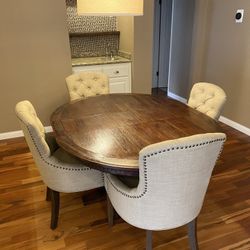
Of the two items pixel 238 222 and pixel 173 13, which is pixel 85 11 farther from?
pixel 173 13

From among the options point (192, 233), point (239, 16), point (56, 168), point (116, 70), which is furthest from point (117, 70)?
point (192, 233)

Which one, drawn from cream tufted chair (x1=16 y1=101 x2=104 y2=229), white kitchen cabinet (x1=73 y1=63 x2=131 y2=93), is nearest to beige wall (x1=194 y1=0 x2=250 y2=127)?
white kitchen cabinet (x1=73 y1=63 x2=131 y2=93)

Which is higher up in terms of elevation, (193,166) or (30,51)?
(30,51)

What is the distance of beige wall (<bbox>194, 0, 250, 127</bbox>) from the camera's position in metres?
3.26

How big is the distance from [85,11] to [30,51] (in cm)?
144

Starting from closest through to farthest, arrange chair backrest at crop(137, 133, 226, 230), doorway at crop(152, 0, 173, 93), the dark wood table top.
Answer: chair backrest at crop(137, 133, 226, 230) < the dark wood table top < doorway at crop(152, 0, 173, 93)

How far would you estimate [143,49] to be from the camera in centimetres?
359

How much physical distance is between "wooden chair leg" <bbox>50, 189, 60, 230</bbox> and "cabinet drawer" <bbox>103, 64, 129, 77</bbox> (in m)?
2.10

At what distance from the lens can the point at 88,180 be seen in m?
1.73

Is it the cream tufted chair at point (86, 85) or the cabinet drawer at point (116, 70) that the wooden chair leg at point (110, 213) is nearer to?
the cream tufted chair at point (86, 85)

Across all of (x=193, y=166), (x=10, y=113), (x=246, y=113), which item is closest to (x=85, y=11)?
(x=193, y=166)

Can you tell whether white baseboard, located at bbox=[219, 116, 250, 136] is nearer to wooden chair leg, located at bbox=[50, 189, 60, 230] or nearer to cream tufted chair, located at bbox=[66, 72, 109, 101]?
cream tufted chair, located at bbox=[66, 72, 109, 101]

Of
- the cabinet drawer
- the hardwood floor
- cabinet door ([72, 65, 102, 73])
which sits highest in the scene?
cabinet door ([72, 65, 102, 73])

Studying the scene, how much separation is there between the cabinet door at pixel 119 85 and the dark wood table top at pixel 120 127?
126cm
